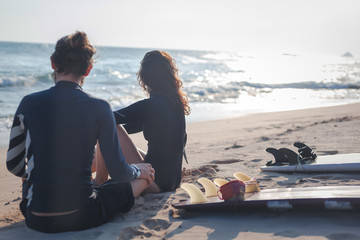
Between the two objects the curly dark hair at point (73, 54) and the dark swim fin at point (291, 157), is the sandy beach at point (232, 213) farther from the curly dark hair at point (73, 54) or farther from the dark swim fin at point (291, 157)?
the curly dark hair at point (73, 54)

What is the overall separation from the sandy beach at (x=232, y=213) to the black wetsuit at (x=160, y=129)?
24cm

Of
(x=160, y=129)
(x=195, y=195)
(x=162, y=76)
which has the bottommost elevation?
(x=195, y=195)

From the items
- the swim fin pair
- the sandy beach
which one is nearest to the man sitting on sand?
the sandy beach

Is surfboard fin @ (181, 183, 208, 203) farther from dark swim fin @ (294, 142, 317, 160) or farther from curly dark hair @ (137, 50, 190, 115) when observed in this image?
dark swim fin @ (294, 142, 317, 160)

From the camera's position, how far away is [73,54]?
2.71 m

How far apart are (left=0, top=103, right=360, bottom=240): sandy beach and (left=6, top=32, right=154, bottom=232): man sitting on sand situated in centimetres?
22

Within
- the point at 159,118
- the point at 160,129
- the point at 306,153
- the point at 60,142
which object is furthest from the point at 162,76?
the point at 306,153

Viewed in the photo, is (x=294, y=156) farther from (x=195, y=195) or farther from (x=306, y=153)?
(x=195, y=195)

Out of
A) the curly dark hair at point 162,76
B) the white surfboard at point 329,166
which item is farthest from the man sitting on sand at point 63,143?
the white surfboard at point 329,166

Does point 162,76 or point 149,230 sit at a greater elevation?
point 162,76

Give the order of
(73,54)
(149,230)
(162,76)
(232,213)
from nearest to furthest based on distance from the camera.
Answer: (73,54) → (149,230) → (232,213) → (162,76)

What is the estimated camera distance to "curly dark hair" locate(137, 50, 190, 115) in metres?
3.89

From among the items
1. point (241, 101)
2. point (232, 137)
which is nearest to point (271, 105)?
point (241, 101)

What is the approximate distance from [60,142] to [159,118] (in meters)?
1.30
